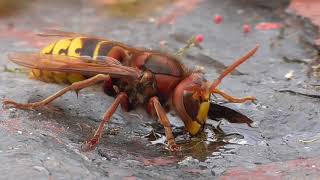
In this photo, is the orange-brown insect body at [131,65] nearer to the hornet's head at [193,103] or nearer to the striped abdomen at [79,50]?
the striped abdomen at [79,50]

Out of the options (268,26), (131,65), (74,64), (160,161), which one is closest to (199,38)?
(268,26)

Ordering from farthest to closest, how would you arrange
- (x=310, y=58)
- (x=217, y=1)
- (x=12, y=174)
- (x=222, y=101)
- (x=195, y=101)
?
1. (x=217, y=1)
2. (x=310, y=58)
3. (x=222, y=101)
4. (x=195, y=101)
5. (x=12, y=174)

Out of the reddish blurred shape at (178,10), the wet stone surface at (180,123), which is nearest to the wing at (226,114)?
the wet stone surface at (180,123)

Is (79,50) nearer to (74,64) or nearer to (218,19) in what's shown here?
(74,64)

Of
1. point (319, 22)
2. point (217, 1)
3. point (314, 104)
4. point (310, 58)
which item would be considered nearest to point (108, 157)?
point (314, 104)

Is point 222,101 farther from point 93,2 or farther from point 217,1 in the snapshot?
point 93,2

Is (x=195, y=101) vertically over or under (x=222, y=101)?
over
